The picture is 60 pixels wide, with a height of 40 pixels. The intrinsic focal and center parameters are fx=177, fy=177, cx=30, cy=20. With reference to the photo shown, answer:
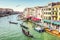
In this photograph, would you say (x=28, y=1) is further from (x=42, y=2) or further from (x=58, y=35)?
(x=58, y=35)

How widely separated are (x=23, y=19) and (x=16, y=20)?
0.16 m

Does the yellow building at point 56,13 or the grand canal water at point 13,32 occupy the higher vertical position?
the yellow building at point 56,13

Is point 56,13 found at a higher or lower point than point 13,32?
higher

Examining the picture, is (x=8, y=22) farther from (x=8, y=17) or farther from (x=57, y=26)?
(x=57, y=26)

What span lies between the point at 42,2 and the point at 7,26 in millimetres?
852

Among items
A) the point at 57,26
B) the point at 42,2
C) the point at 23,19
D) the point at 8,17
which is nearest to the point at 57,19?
the point at 57,26

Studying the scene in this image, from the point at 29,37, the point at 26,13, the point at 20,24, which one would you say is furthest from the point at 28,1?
the point at 29,37

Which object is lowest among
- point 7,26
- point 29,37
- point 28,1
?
point 29,37

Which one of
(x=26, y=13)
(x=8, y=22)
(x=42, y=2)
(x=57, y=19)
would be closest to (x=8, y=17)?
(x=8, y=22)

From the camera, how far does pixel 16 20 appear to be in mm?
3494

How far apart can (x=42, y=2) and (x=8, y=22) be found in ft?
2.60

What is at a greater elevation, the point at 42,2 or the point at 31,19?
the point at 42,2

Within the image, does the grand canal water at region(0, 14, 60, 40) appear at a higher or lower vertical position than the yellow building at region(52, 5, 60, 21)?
lower

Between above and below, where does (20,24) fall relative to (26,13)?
below
